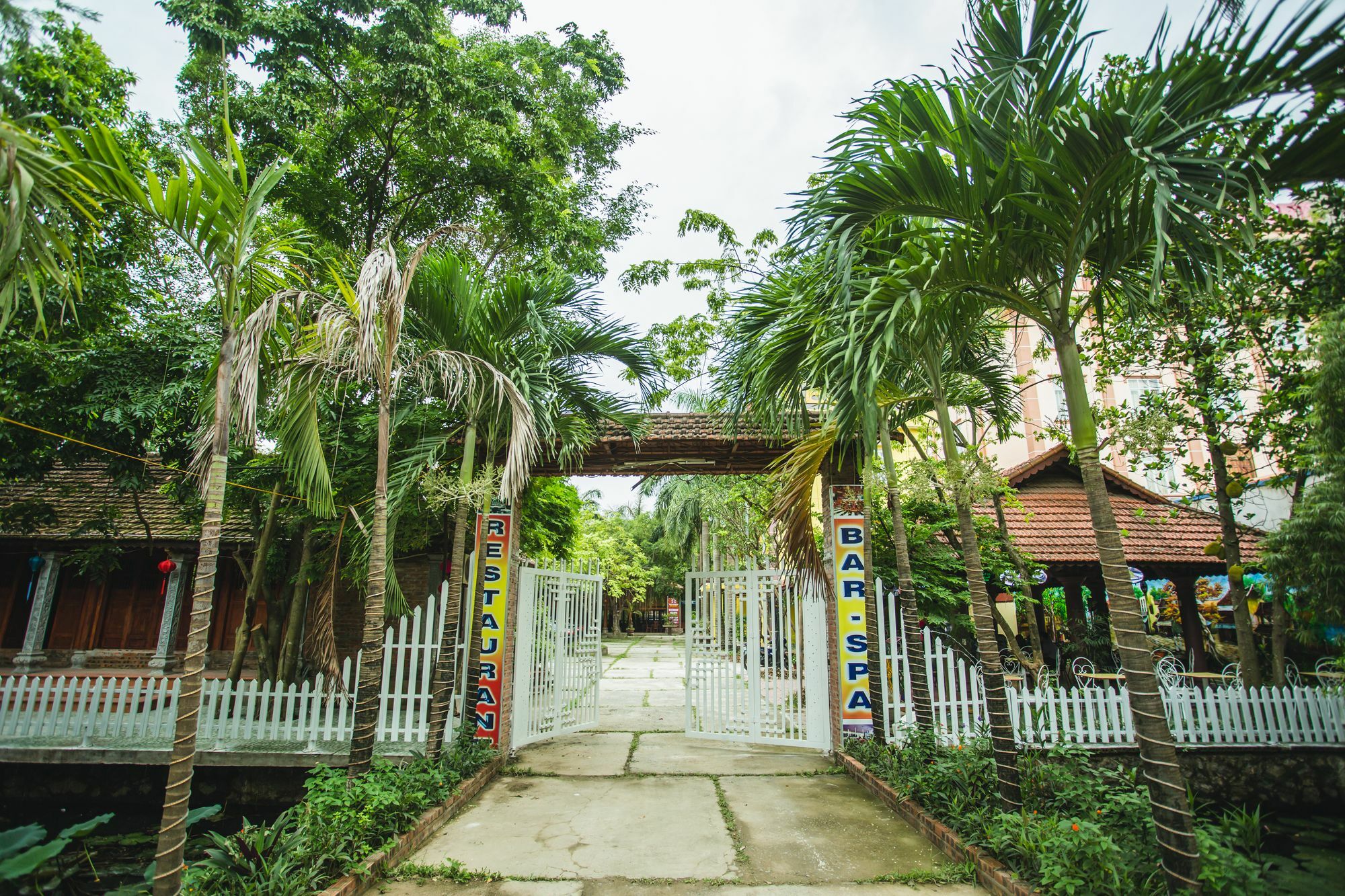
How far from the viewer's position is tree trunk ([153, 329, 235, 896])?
3.08 m

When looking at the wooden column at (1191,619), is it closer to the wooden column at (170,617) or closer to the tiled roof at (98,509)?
the tiled roof at (98,509)

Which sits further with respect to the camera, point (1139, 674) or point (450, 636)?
point (450, 636)

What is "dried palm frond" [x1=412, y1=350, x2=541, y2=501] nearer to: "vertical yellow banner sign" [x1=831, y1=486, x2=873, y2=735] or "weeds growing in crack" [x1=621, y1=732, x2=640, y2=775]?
"weeds growing in crack" [x1=621, y1=732, x2=640, y2=775]

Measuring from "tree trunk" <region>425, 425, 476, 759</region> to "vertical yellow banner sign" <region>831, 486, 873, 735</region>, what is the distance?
405 cm

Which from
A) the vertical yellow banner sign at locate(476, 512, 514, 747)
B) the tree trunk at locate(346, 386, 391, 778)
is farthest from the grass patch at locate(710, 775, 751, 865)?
the tree trunk at locate(346, 386, 391, 778)

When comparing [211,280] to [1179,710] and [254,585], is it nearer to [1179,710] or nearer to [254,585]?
[254,585]

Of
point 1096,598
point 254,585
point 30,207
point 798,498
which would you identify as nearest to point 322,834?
point 30,207

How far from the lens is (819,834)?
4977 millimetres

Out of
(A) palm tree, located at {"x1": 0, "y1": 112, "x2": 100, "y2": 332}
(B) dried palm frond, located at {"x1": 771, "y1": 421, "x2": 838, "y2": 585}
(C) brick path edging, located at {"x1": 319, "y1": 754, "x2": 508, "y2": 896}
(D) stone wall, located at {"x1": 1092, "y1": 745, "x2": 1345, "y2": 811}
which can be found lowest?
(D) stone wall, located at {"x1": 1092, "y1": 745, "x2": 1345, "y2": 811}

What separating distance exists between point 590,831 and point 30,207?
512 centimetres

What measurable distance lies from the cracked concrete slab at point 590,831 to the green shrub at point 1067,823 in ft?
5.55

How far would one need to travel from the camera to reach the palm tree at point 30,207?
2.43 m

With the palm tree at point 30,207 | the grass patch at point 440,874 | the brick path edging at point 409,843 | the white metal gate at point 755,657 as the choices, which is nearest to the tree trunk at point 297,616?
the brick path edging at point 409,843

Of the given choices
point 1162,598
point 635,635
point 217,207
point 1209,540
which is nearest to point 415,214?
point 217,207
